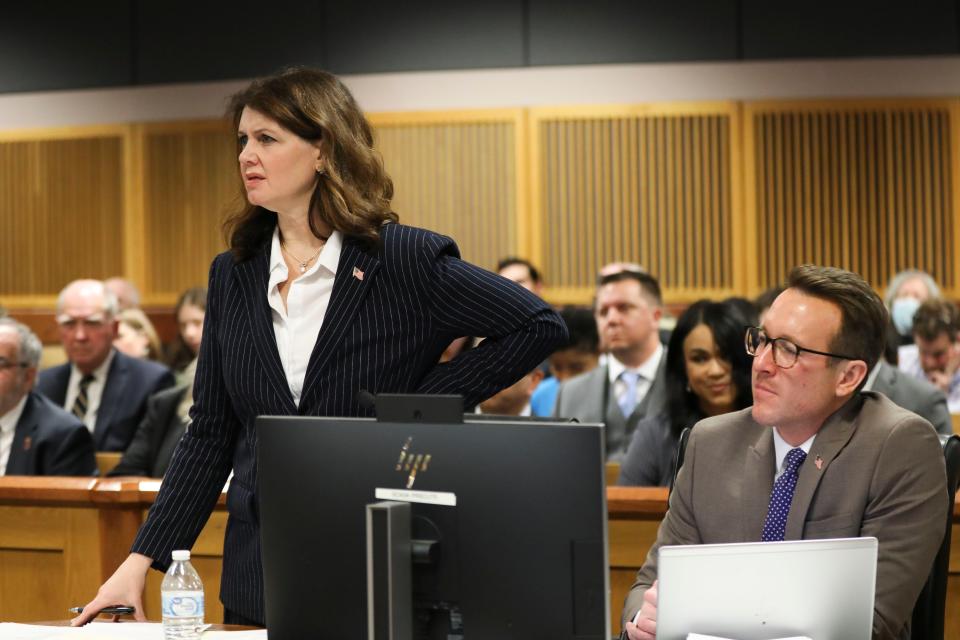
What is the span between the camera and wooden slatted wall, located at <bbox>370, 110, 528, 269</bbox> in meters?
8.38

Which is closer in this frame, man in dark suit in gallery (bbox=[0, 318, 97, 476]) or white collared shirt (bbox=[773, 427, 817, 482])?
white collared shirt (bbox=[773, 427, 817, 482])

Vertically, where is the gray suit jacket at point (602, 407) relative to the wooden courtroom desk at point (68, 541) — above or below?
above

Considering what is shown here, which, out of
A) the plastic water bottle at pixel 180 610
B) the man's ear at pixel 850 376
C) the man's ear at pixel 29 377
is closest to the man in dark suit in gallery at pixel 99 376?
the man's ear at pixel 29 377

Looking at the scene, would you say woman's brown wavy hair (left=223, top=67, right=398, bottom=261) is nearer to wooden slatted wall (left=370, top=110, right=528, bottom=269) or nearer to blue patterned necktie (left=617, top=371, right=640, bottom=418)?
blue patterned necktie (left=617, top=371, right=640, bottom=418)

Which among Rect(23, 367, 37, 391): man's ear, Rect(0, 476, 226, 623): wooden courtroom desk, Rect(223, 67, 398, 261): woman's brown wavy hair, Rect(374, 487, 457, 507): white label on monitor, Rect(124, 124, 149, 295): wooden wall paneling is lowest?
Rect(0, 476, 226, 623): wooden courtroom desk

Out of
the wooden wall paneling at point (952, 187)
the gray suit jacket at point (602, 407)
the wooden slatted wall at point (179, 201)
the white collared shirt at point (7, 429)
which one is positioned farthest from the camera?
the wooden slatted wall at point (179, 201)

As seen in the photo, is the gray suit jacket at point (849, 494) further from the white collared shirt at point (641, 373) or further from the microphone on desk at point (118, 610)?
the white collared shirt at point (641, 373)

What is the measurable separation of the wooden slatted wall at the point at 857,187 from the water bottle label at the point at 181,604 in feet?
22.1

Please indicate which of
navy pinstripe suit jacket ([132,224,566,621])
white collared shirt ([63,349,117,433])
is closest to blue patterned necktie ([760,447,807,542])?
navy pinstripe suit jacket ([132,224,566,621])

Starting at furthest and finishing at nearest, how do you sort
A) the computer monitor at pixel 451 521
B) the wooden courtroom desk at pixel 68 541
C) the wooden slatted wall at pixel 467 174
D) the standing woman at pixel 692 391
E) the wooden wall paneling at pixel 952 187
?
the wooden slatted wall at pixel 467 174 < the wooden wall paneling at pixel 952 187 < the standing woman at pixel 692 391 < the wooden courtroom desk at pixel 68 541 < the computer monitor at pixel 451 521

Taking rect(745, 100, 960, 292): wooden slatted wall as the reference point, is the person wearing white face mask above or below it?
below

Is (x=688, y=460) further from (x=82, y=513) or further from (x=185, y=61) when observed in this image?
(x=185, y=61)

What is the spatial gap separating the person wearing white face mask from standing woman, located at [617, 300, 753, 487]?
10.4 feet

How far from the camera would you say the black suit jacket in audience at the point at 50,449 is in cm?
439
